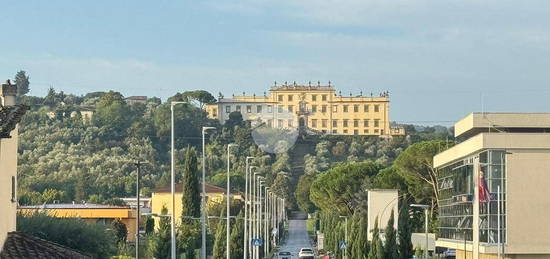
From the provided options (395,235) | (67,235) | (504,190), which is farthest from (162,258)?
(67,235)

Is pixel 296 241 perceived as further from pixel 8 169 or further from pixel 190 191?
pixel 8 169

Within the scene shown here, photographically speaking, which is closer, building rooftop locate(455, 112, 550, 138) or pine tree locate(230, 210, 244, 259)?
building rooftop locate(455, 112, 550, 138)

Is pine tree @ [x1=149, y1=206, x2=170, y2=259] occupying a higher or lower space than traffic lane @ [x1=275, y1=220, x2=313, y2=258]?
higher

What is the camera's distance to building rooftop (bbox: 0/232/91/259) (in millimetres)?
19625

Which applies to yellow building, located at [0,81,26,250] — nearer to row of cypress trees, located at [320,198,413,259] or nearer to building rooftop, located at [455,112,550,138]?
row of cypress trees, located at [320,198,413,259]

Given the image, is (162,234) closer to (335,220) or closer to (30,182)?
(335,220)

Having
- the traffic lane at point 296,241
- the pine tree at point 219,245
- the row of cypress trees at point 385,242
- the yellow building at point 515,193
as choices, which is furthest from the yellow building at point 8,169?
the traffic lane at point 296,241

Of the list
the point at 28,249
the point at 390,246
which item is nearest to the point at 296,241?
the point at 390,246

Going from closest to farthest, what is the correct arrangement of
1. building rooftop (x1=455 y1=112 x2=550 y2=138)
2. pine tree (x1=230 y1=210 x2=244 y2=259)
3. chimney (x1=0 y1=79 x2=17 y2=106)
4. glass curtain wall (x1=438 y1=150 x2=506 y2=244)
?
chimney (x1=0 y1=79 x2=17 y2=106)
glass curtain wall (x1=438 y1=150 x2=506 y2=244)
building rooftop (x1=455 y1=112 x2=550 y2=138)
pine tree (x1=230 y1=210 x2=244 y2=259)

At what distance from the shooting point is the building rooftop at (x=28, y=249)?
1962cm

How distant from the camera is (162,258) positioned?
230 ft

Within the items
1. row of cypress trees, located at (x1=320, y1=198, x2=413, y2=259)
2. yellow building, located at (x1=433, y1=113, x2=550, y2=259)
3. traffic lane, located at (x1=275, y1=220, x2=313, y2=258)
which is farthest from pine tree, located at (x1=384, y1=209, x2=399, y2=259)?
traffic lane, located at (x1=275, y1=220, x2=313, y2=258)

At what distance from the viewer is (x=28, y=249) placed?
791 inches

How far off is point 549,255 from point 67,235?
36.5 metres
